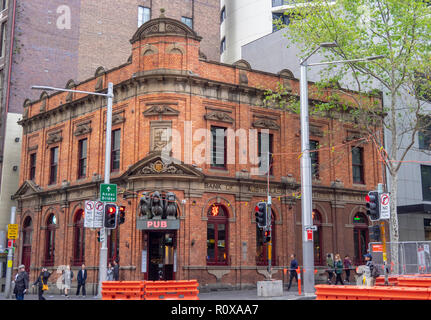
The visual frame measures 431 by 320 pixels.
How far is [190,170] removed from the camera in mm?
26938

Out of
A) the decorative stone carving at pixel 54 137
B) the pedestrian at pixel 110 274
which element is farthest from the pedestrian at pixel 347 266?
the decorative stone carving at pixel 54 137

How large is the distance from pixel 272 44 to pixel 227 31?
15309 millimetres

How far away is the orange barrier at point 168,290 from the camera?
17.8 metres

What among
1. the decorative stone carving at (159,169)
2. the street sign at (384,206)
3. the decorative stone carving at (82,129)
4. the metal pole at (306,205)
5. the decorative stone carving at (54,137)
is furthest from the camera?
the decorative stone carving at (54,137)

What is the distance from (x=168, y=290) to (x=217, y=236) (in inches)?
394

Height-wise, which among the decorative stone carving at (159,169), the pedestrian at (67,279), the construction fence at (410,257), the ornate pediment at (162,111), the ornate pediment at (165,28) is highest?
the ornate pediment at (165,28)

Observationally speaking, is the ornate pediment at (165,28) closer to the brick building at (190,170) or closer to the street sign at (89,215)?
the brick building at (190,170)

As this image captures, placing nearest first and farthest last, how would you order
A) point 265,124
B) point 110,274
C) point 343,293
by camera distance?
point 343,293 < point 110,274 < point 265,124

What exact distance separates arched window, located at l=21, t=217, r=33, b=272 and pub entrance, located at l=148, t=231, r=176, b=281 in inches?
471

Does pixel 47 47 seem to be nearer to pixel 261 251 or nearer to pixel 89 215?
pixel 261 251

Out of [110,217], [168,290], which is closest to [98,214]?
[110,217]

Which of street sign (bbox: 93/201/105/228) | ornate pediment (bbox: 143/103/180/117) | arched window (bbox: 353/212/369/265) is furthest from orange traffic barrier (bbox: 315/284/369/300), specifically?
arched window (bbox: 353/212/369/265)

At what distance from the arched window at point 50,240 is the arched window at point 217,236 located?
1113 centimetres
